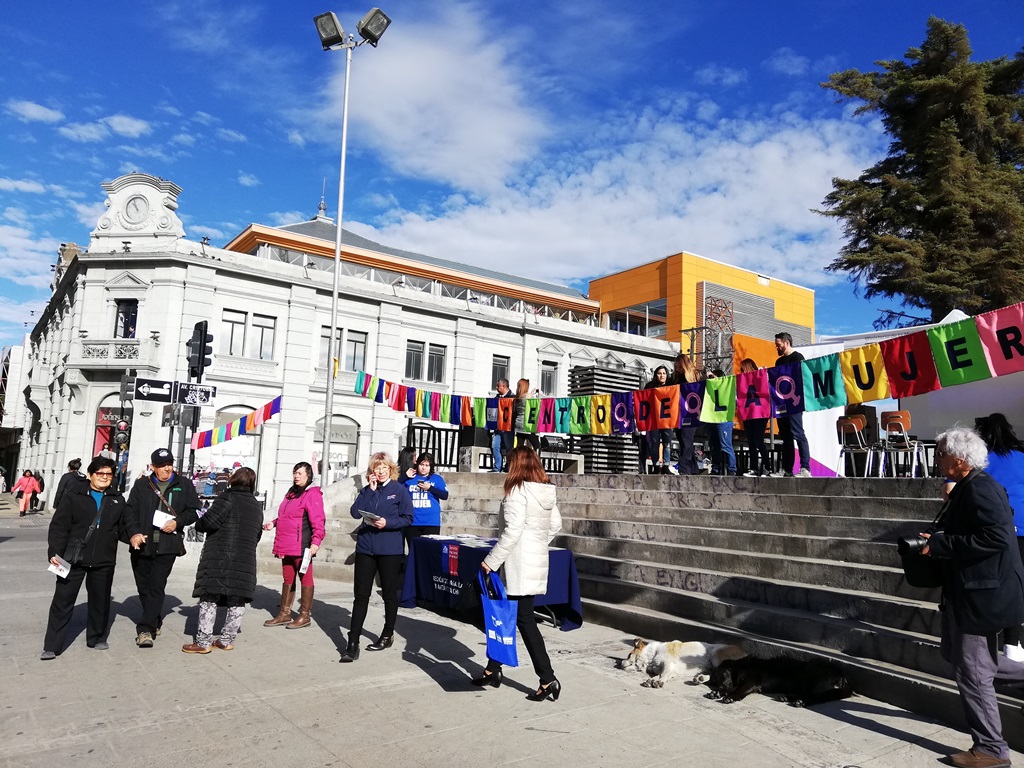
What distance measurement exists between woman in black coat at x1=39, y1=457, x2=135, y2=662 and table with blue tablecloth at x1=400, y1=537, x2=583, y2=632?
112 inches

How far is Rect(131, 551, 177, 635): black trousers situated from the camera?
22.7ft

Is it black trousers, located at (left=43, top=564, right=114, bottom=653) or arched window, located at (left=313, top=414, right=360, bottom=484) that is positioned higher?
arched window, located at (left=313, top=414, right=360, bottom=484)

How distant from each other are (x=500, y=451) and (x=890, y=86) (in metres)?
22.4

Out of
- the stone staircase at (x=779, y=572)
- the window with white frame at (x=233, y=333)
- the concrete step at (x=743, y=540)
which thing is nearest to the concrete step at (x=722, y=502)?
the stone staircase at (x=779, y=572)

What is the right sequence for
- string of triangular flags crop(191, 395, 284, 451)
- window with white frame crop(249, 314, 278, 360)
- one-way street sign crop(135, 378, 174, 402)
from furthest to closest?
window with white frame crop(249, 314, 278, 360) → string of triangular flags crop(191, 395, 284, 451) → one-way street sign crop(135, 378, 174, 402)

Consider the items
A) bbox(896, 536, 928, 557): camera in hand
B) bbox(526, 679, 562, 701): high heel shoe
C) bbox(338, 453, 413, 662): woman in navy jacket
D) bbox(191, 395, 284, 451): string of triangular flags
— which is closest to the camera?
bbox(896, 536, 928, 557): camera in hand

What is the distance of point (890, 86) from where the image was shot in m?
26.7

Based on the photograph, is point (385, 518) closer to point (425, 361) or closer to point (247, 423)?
point (247, 423)

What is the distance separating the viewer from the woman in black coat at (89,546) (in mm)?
6289

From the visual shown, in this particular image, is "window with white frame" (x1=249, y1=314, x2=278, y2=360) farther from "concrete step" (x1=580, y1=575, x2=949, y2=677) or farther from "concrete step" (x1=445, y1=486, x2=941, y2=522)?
"concrete step" (x1=580, y1=575, x2=949, y2=677)

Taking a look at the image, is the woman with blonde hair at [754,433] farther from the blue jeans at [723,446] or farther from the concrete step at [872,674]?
the concrete step at [872,674]

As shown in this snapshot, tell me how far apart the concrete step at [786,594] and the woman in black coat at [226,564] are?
4.07 m

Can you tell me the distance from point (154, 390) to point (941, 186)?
24.7 meters

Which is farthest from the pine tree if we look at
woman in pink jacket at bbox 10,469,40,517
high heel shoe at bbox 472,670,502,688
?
woman in pink jacket at bbox 10,469,40,517
